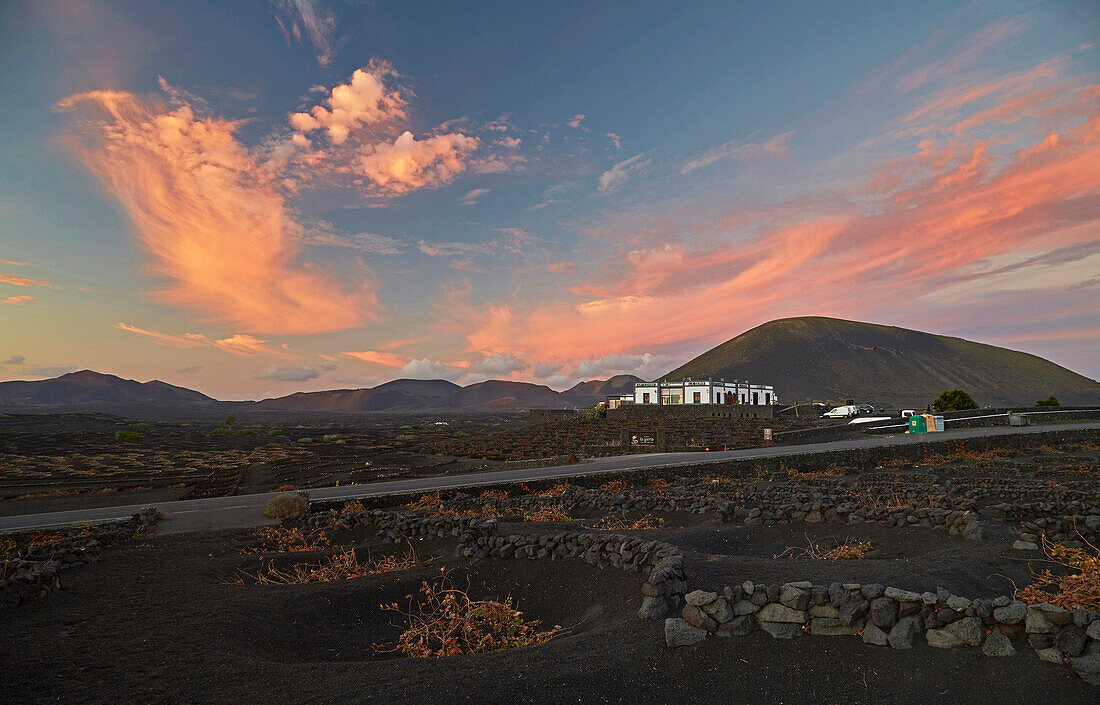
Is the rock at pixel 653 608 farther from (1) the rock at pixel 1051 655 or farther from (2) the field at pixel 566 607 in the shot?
(1) the rock at pixel 1051 655

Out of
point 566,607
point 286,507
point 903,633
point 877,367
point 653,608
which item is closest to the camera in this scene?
point 903,633

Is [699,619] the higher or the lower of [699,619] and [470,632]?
the higher

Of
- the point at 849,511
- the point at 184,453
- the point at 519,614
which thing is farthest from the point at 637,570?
the point at 184,453

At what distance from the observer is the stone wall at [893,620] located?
4520 mm

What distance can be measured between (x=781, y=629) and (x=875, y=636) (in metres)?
0.82

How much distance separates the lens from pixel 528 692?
4.41 m

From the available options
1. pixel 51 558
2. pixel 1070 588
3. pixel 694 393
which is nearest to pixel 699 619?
pixel 1070 588

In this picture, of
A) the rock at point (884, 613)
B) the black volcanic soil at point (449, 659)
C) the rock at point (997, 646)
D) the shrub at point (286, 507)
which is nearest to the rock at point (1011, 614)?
the rock at point (997, 646)

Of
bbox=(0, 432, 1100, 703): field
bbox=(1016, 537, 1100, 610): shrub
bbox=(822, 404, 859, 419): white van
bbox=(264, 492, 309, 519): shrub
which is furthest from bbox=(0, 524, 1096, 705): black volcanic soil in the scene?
bbox=(822, 404, 859, 419): white van

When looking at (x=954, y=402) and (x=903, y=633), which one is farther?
(x=954, y=402)

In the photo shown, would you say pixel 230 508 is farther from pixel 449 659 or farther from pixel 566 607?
pixel 449 659

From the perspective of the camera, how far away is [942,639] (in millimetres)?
4844

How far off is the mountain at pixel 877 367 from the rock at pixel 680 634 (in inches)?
5364

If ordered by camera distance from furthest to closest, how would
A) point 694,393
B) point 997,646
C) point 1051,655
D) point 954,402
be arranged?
point 694,393 → point 954,402 → point 997,646 → point 1051,655
